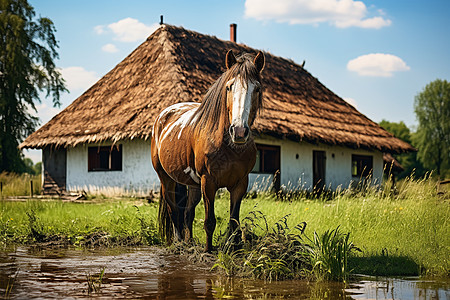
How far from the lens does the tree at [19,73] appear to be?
2627 cm

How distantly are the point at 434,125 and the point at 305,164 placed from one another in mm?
34605

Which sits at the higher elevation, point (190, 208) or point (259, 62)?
point (259, 62)

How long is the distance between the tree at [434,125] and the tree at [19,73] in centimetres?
3461

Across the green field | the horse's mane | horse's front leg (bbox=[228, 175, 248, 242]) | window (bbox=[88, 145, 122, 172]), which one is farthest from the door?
horse's front leg (bbox=[228, 175, 248, 242])

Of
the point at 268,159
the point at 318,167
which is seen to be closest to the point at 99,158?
the point at 268,159

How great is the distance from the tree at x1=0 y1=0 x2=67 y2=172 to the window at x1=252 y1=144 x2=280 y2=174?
15.3 m

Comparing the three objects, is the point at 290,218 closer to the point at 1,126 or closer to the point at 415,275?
the point at 415,275

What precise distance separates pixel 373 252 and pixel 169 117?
3.42 metres

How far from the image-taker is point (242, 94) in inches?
195

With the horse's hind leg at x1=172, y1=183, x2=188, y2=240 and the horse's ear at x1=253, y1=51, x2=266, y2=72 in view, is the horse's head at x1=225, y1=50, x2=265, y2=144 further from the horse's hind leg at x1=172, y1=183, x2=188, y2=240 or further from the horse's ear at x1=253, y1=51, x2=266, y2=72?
the horse's hind leg at x1=172, y1=183, x2=188, y2=240

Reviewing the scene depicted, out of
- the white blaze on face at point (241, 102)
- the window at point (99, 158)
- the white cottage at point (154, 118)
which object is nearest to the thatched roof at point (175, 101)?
the white cottage at point (154, 118)

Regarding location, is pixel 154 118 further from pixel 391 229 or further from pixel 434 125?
pixel 434 125

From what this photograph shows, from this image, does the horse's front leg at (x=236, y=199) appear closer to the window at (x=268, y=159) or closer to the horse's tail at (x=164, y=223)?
the horse's tail at (x=164, y=223)

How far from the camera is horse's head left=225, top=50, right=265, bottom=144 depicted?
4.75 meters
